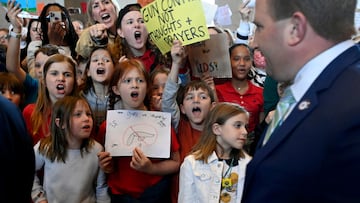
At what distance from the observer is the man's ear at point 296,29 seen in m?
0.92

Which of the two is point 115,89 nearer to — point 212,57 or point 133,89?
point 133,89

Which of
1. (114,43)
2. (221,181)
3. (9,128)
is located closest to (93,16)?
(114,43)

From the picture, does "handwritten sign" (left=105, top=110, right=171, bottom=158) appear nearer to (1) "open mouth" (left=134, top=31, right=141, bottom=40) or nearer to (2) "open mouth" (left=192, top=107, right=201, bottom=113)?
(2) "open mouth" (left=192, top=107, right=201, bottom=113)

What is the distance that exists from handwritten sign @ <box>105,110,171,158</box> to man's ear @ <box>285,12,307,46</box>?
1.26 meters

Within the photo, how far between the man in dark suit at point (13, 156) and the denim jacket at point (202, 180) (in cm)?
88

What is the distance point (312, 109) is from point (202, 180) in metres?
1.17

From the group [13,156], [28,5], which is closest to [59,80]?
[13,156]

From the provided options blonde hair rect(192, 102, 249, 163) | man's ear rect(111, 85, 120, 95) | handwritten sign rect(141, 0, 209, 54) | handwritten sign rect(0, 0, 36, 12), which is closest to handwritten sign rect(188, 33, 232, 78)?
handwritten sign rect(141, 0, 209, 54)

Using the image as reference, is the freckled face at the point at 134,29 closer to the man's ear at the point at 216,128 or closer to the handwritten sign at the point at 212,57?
the handwritten sign at the point at 212,57

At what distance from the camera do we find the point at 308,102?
2.94ft

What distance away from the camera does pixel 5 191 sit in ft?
3.76

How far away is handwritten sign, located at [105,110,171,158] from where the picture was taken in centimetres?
212

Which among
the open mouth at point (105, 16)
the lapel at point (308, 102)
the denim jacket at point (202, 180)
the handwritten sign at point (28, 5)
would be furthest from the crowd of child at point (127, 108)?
the handwritten sign at point (28, 5)

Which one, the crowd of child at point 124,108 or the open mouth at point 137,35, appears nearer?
the crowd of child at point 124,108
